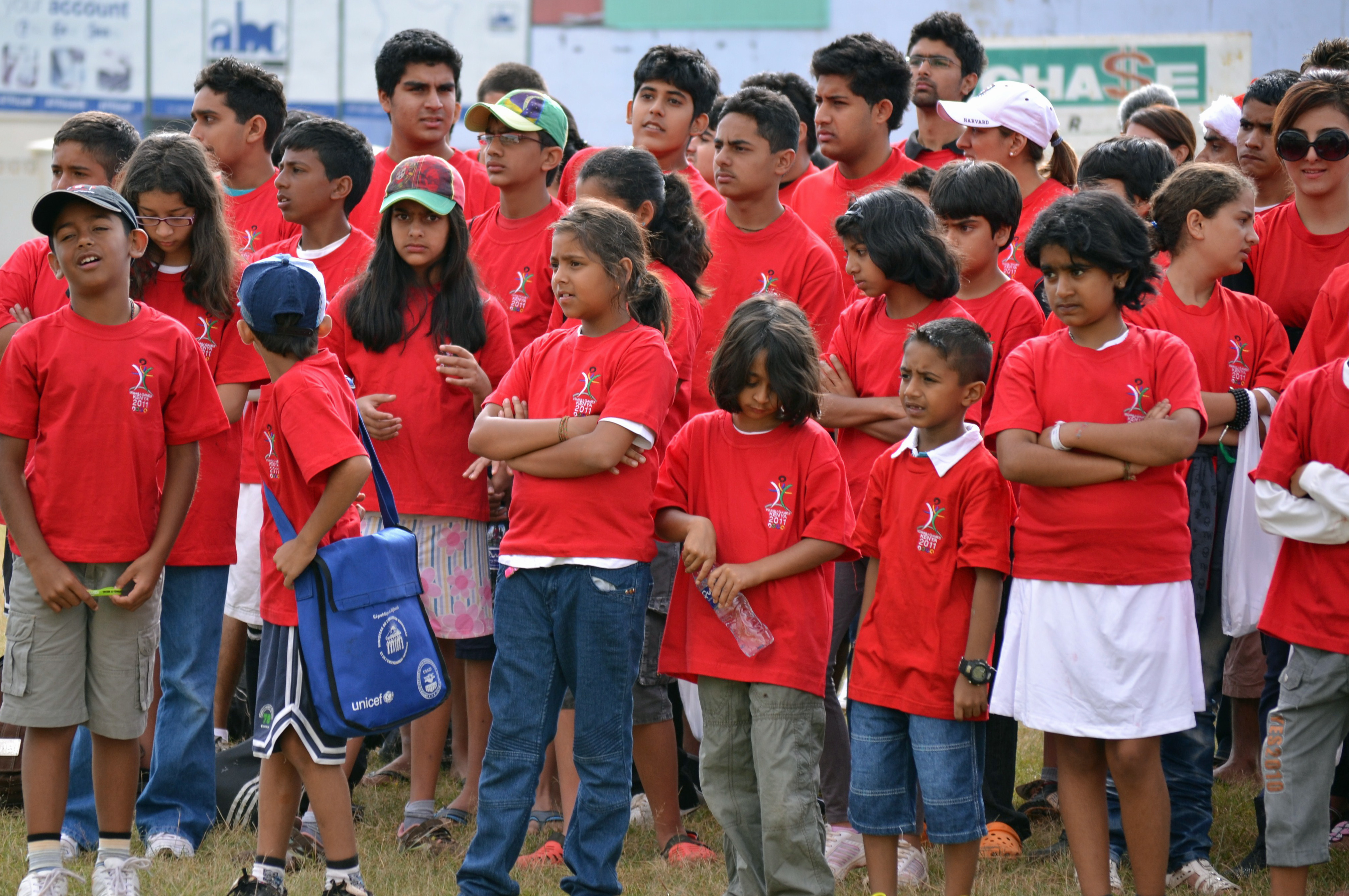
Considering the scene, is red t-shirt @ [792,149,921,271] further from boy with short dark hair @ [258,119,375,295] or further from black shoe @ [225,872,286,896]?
black shoe @ [225,872,286,896]

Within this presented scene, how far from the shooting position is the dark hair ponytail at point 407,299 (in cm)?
451

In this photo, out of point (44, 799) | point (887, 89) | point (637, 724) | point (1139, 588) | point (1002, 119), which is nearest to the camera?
point (1139, 588)

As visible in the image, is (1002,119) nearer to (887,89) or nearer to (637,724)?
(887,89)

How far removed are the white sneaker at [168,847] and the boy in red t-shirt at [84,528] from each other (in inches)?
10.3

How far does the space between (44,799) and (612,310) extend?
2185 millimetres

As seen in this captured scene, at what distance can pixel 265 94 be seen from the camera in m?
5.82

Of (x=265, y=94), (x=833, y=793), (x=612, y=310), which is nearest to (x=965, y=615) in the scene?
(x=833, y=793)

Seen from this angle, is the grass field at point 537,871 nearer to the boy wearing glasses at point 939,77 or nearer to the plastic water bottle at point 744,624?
the plastic water bottle at point 744,624

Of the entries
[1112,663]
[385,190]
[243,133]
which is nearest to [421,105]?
[385,190]

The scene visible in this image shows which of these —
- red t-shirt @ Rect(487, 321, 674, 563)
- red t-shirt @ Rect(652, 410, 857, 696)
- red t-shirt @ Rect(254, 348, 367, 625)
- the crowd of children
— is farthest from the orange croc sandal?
red t-shirt @ Rect(254, 348, 367, 625)

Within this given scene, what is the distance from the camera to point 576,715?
12.5 feet

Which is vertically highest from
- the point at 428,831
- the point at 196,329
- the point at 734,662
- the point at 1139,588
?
the point at 196,329

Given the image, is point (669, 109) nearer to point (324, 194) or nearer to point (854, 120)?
point (854, 120)

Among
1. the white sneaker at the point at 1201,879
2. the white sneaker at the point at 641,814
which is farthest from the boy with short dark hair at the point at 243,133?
the white sneaker at the point at 1201,879
